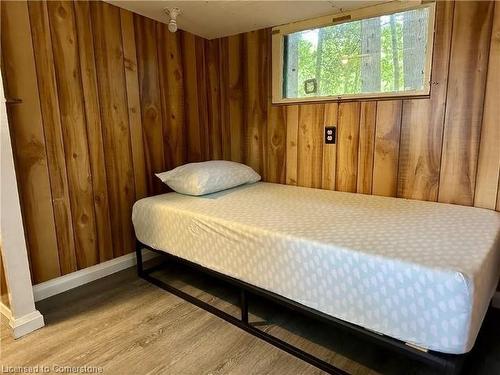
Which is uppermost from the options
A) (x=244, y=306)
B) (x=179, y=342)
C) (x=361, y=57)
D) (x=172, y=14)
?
(x=172, y=14)

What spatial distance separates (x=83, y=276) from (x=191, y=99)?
1595 millimetres

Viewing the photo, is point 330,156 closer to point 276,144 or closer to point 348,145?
point 348,145

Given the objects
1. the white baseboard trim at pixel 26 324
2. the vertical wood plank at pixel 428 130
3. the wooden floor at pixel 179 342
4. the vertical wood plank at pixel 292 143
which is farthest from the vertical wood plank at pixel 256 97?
the white baseboard trim at pixel 26 324

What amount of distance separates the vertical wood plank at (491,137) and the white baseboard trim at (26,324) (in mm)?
2508

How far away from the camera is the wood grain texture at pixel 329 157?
2.29 metres

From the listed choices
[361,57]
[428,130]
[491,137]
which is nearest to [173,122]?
[361,57]

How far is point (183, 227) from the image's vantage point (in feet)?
6.31

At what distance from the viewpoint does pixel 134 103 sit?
2.38 meters

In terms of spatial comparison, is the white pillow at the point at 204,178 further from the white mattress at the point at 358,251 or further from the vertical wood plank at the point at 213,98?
the vertical wood plank at the point at 213,98

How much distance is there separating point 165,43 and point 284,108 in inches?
41.2

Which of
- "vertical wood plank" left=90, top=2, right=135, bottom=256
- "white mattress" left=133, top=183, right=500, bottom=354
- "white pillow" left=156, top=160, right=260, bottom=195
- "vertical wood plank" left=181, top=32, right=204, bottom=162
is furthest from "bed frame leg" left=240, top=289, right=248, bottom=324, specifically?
"vertical wood plank" left=181, top=32, right=204, bottom=162

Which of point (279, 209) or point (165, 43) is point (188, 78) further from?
point (279, 209)

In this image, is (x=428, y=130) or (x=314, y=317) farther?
(x=428, y=130)

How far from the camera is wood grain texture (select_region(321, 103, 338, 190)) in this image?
2.29 m
